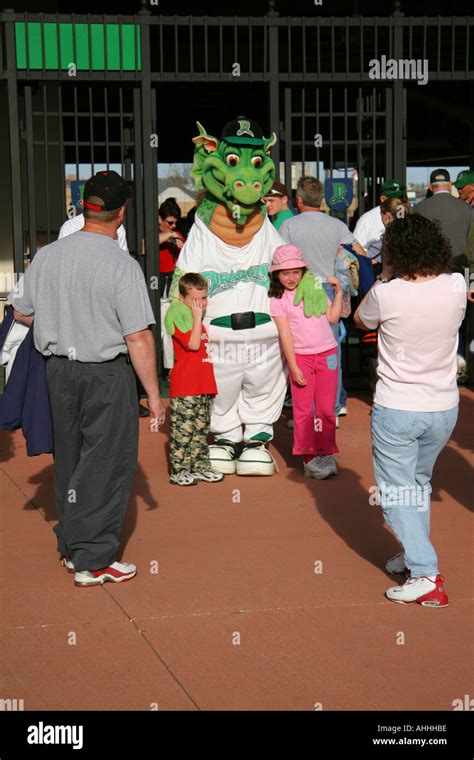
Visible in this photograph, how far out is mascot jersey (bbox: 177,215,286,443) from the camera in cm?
739

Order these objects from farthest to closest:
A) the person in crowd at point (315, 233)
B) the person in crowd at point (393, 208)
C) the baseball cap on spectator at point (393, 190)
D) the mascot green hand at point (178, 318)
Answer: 1. the baseball cap on spectator at point (393, 190)
2. the person in crowd at point (393, 208)
3. the person in crowd at point (315, 233)
4. the mascot green hand at point (178, 318)

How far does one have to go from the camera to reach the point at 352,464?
7.73 metres

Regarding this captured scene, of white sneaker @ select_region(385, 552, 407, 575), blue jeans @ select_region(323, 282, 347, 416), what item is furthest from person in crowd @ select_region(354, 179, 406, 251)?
white sneaker @ select_region(385, 552, 407, 575)

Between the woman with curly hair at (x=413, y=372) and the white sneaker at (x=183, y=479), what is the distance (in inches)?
91.5

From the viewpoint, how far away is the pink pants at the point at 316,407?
7344mm

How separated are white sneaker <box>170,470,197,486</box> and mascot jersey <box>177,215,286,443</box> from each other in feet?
1.54

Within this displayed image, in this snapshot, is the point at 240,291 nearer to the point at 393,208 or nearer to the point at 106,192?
the point at 106,192

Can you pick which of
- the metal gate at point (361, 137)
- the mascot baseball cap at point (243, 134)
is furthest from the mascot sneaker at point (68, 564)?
the metal gate at point (361, 137)

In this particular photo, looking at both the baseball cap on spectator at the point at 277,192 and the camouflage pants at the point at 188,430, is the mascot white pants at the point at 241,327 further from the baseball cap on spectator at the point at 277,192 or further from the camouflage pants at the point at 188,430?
the baseball cap on spectator at the point at 277,192

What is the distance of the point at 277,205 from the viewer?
29.7 ft

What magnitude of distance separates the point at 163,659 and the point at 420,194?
3364cm

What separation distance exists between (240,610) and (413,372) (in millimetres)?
1274

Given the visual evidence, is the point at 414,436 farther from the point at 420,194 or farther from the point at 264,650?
the point at 420,194

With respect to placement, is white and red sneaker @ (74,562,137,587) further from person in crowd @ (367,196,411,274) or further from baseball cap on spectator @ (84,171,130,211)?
person in crowd @ (367,196,411,274)
